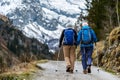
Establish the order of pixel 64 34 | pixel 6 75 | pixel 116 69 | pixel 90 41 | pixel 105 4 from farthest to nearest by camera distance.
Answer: pixel 105 4
pixel 116 69
pixel 64 34
pixel 90 41
pixel 6 75

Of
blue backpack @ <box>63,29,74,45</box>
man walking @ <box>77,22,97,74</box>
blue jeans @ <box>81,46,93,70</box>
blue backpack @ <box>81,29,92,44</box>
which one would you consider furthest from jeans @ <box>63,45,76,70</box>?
blue backpack @ <box>81,29,92,44</box>

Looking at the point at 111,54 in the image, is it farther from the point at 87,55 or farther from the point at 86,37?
the point at 86,37

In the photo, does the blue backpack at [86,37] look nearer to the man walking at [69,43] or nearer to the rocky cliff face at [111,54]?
the man walking at [69,43]

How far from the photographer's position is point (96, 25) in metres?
60.4

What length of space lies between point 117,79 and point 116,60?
6651 mm

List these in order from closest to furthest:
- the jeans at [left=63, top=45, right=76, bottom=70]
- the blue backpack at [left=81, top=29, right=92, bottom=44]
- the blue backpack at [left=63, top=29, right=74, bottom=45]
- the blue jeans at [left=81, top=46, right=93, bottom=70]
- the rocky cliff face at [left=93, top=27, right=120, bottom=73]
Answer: the blue backpack at [left=81, top=29, right=92, bottom=44] < the blue jeans at [left=81, top=46, right=93, bottom=70] < the blue backpack at [left=63, top=29, right=74, bottom=45] < the jeans at [left=63, top=45, right=76, bottom=70] < the rocky cliff face at [left=93, top=27, right=120, bottom=73]

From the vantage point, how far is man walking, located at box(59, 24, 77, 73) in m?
20.2

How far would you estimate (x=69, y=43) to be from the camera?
802 inches

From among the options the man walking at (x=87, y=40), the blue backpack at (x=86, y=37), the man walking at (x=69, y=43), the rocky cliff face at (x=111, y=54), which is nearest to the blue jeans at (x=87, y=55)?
the man walking at (x=87, y=40)

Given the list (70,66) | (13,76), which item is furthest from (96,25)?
(13,76)

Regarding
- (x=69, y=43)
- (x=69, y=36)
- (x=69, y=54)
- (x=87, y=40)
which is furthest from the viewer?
(x=69, y=54)

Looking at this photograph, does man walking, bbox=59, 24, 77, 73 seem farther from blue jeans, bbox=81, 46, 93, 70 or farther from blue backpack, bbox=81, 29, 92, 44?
blue backpack, bbox=81, 29, 92, 44

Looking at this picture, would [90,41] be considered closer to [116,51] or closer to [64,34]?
[64,34]

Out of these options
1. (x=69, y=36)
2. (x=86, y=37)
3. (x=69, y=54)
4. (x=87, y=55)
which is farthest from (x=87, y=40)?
(x=69, y=54)
